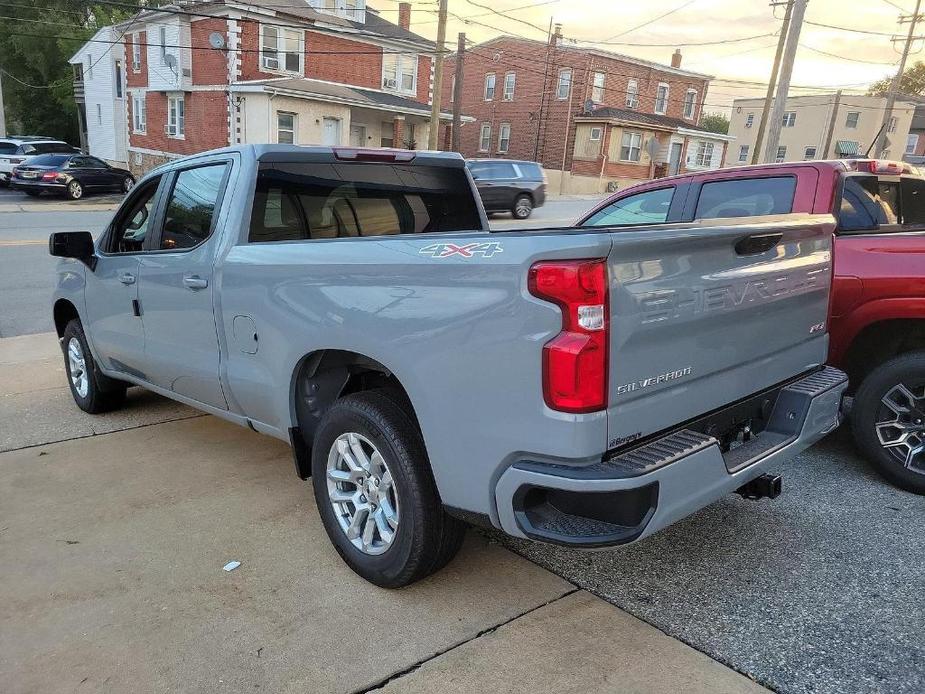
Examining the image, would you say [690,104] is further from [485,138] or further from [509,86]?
[485,138]

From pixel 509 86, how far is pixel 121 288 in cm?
4053

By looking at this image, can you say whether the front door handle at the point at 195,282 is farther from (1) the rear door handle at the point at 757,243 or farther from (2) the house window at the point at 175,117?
(2) the house window at the point at 175,117

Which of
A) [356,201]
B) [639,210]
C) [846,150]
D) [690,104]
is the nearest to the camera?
[356,201]

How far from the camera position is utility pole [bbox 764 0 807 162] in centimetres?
1805

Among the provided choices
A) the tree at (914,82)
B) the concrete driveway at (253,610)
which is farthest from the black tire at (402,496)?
the tree at (914,82)

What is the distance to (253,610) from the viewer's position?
287cm

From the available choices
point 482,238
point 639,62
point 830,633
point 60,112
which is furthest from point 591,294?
point 60,112

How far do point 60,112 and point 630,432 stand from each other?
5612 cm

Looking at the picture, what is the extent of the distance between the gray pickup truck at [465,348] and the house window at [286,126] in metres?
25.5

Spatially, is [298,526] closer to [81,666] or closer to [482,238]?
[81,666]

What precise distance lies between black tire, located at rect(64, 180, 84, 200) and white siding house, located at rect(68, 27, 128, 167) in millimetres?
13248

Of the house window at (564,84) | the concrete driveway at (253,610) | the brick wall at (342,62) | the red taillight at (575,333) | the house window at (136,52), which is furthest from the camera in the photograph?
the house window at (564,84)

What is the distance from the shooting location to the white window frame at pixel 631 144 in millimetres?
39094

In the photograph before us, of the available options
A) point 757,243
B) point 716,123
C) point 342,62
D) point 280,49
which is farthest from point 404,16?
point 716,123
